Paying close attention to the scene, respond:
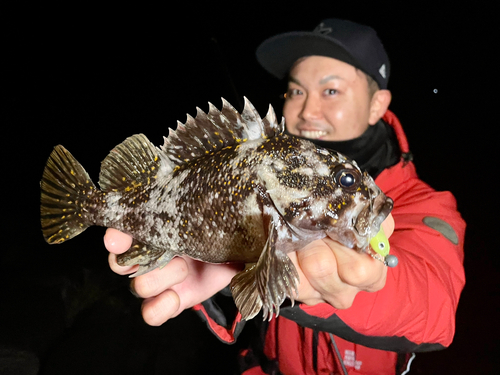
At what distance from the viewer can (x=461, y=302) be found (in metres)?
4.29

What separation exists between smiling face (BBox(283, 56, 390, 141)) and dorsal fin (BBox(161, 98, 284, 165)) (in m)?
1.13

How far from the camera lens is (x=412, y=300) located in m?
1.33

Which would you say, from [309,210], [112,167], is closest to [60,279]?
[112,167]

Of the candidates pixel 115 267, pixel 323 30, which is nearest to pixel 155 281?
pixel 115 267

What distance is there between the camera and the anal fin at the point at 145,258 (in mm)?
→ 1206

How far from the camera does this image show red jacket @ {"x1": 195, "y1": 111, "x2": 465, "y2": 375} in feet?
4.23

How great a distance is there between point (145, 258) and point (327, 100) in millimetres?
1703

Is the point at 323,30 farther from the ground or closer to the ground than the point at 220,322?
farther from the ground

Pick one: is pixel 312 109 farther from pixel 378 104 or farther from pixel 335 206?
pixel 335 206

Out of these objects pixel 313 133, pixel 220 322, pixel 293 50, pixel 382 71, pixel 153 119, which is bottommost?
pixel 220 322

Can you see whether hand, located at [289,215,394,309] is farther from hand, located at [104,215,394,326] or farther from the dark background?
the dark background

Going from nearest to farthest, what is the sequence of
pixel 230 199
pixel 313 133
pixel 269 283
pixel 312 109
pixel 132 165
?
pixel 269 283 < pixel 230 199 < pixel 132 165 < pixel 312 109 < pixel 313 133

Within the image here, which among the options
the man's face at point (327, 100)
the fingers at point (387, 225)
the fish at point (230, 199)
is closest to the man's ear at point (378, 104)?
the man's face at point (327, 100)

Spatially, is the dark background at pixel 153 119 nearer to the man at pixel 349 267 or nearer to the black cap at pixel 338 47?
the man at pixel 349 267
